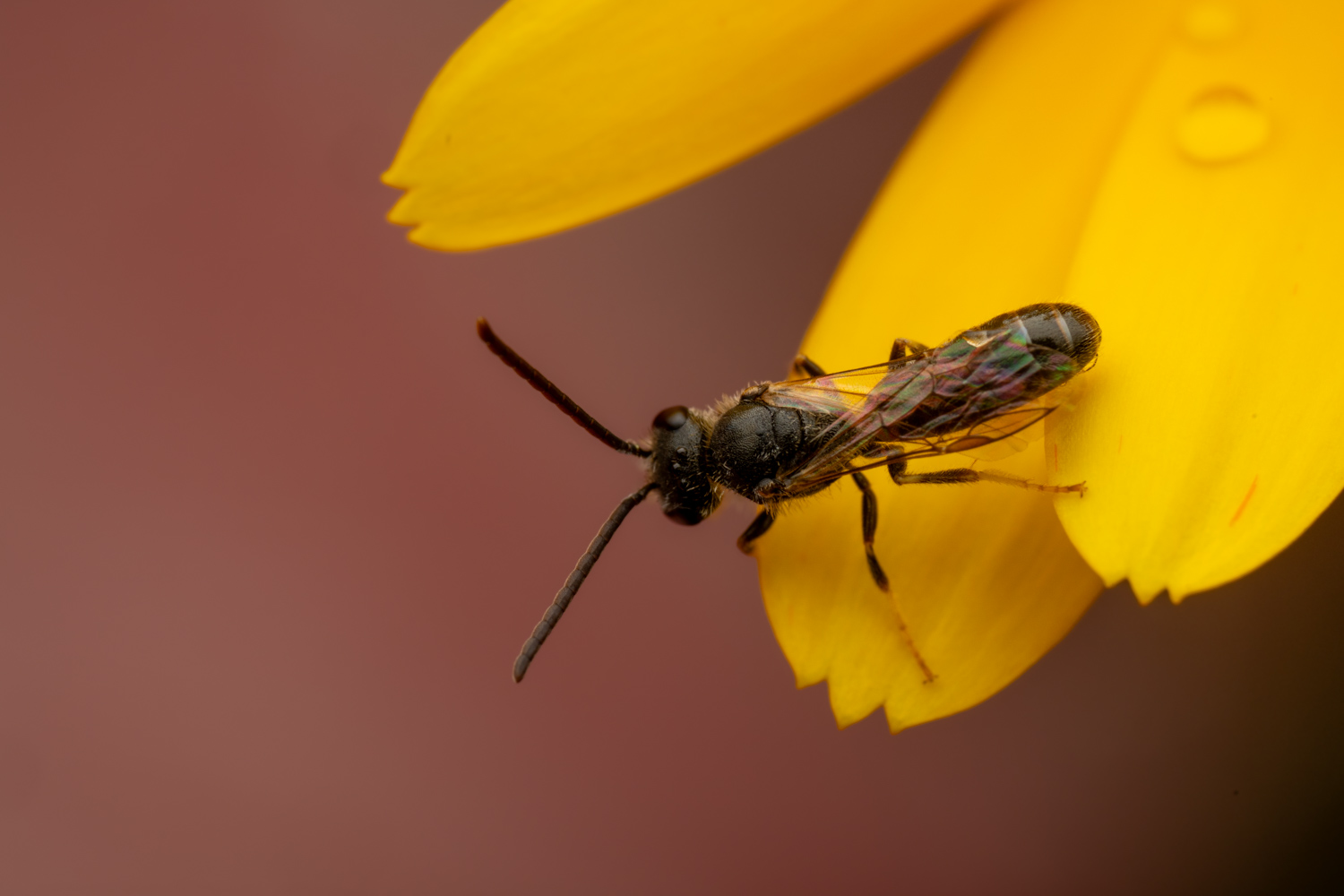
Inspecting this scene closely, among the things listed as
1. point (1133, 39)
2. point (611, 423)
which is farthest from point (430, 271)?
point (1133, 39)

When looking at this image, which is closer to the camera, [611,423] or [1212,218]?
[1212,218]

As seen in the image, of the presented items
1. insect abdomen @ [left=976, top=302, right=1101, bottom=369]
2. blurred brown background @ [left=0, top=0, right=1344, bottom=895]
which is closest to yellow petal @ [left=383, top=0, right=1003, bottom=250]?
insect abdomen @ [left=976, top=302, right=1101, bottom=369]

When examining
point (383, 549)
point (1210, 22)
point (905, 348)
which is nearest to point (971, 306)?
point (905, 348)

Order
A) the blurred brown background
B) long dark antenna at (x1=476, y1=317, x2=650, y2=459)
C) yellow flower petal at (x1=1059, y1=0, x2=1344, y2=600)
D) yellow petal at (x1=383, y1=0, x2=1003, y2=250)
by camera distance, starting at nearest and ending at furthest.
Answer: yellow flower petal at (x1=1059, y1=0, x2=1344, y2=600), yellow petal at (x1=383, y1=0, x2=1003, y2=250), long dark antenna at (x1=476, y1=317, x2=650, y2=459), the blurred brown background

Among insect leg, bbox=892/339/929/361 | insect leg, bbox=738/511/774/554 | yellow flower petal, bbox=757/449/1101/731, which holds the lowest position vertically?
yellow flower petal, bbox=757/449/1101/731

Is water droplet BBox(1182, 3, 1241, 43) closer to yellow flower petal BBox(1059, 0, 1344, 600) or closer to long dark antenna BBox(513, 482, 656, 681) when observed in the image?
yellow flower petal BBox(1059, 0, 1344, 600)

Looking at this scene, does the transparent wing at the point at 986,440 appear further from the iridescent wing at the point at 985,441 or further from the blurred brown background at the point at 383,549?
the blurred brown background at the point at 383,549

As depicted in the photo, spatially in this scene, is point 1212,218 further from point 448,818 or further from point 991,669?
point 448,818
